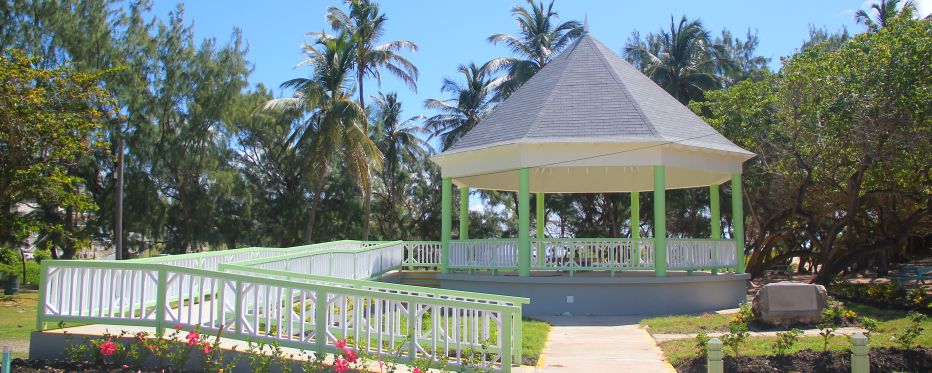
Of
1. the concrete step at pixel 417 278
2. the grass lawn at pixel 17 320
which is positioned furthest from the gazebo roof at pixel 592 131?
the grass lawn at pixel 17 320

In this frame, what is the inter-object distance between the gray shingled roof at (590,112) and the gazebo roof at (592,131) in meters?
0.02

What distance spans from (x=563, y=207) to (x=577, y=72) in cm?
2333

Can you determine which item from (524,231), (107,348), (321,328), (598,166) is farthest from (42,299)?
(598,166)

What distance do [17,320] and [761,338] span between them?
1816 centimetres

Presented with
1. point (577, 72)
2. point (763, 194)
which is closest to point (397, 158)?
point (763, 194)

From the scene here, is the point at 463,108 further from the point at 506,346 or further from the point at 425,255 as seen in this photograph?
the point at 506,346

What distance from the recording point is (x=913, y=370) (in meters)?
9.19

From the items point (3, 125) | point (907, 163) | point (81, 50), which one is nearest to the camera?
point (907, 163)

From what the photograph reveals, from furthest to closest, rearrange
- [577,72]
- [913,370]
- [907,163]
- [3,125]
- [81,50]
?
1. [81,50]
2. [3,125]
3. [577,72]
4. [907,163]
5. [913,370]

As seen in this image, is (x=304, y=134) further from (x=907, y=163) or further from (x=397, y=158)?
(x=907, y=163)

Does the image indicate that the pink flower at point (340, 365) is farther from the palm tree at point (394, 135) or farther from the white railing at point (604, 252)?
the palm tree at point (394, 135)

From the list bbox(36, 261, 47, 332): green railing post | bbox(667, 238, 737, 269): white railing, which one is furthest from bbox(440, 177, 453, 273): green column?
bbox(36, 261, 47, 332): green railing post

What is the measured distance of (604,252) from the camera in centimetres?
1705

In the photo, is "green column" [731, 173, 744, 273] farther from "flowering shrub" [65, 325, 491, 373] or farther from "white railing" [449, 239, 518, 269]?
"flowering shrub" [65, 325, 491, 373]
